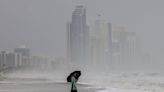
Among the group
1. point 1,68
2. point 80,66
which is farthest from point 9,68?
point 80,66

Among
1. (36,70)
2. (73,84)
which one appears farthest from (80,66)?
(73,84)

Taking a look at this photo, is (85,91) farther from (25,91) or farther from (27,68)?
(27,68)

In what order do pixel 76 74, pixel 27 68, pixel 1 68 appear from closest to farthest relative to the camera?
pixel 76 74
pixel 1 68
pixel 27 68

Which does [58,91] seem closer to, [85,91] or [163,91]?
[85,91]

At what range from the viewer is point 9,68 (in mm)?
147250

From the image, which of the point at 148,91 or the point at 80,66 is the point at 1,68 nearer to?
the point at 80,66

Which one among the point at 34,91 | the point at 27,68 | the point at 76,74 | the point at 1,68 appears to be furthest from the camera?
the point at 27,68

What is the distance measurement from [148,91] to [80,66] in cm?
12087

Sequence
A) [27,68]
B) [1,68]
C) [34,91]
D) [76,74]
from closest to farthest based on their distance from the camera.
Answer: [76,74], [34,91], [1,68], [27,68]

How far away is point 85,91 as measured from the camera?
39.8m

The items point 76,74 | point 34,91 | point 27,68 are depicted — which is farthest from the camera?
point 27,68

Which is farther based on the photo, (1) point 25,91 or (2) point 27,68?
(2) point 27,68

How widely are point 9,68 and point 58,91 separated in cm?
10923

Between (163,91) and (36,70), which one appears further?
(36,70)
